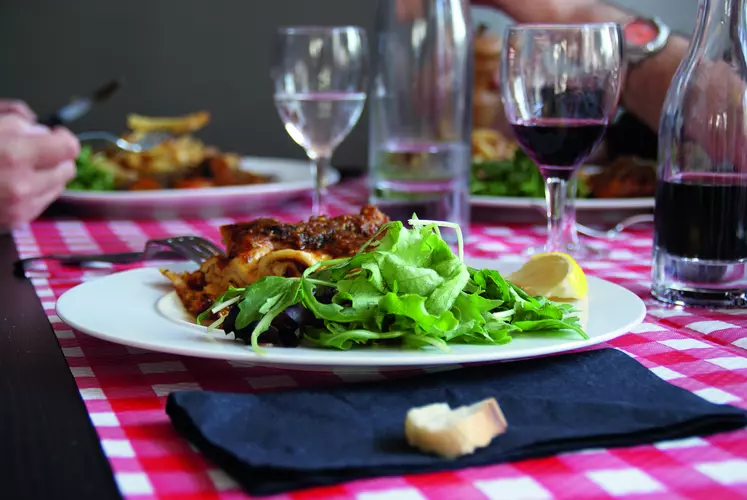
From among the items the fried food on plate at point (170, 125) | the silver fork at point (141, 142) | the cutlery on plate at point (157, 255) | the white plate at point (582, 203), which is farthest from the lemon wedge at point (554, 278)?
the fried food on plate at point (170, 125)

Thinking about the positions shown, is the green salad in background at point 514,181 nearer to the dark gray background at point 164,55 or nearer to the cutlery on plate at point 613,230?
the cutlery on plate at point 613,230

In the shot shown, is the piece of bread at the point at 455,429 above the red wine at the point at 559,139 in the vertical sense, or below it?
below

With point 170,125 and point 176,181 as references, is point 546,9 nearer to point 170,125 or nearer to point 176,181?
point 176,181

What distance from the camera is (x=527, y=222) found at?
6.44 ft

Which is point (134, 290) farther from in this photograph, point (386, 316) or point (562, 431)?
point (562, 431)

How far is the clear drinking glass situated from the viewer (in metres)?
1.78

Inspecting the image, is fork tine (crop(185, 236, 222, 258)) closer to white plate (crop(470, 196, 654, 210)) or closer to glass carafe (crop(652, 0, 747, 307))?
glass carafe (crop(652, 0, 747, 307))

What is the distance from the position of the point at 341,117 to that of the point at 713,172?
0.76 m

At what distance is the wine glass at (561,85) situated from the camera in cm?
134

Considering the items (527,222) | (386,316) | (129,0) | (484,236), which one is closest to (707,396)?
(386,316)

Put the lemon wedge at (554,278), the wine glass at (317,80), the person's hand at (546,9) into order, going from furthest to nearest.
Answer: the person's hand at (546,9) < the wine glass at (317,80) < the lemon wedge at (554,278)

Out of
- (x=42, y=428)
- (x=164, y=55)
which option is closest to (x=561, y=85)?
(x=42, y=428)

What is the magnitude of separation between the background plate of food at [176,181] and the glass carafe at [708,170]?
100 cm

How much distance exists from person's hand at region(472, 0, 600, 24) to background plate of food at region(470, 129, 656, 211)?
1.41 feet
